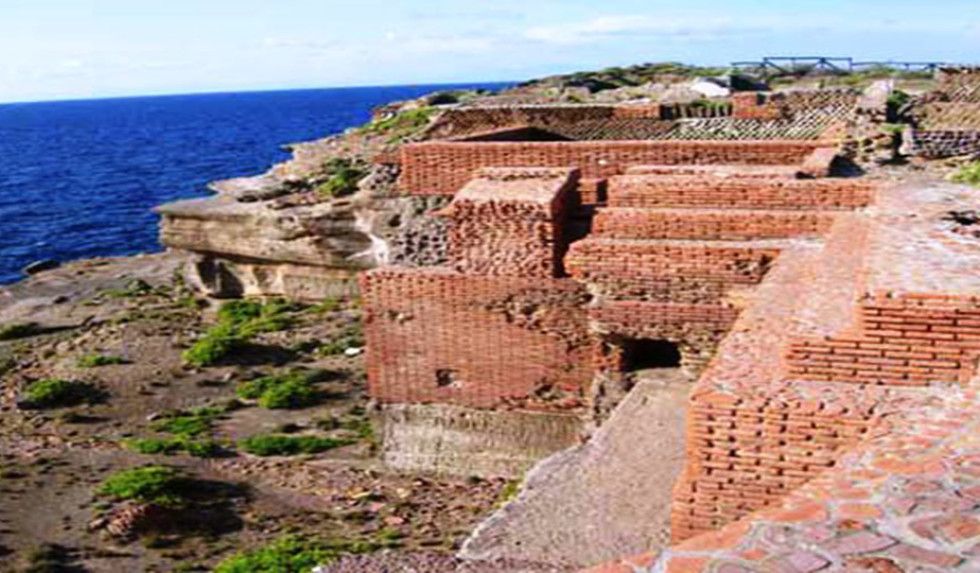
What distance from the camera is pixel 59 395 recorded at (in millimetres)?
17281

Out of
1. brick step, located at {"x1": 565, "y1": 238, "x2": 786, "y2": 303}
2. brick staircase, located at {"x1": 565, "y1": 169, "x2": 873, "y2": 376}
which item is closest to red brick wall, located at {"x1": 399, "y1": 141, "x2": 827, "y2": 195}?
brick staircase, located at {"x1": 565, "y1": 169, "x2": 873, "y2": 376}

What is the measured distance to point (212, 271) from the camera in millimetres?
23141

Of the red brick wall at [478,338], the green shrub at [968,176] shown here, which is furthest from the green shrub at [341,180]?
the green shrub at [968,176]

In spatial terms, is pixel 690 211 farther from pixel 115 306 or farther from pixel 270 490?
Result: pixel 115 306

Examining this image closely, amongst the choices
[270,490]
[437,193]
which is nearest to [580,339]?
[437,193]

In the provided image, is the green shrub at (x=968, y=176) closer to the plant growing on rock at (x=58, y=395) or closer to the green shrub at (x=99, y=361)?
the plant growing on rock at (x=58, y=395)

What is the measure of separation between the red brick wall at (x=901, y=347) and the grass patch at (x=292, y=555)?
5.39 metres

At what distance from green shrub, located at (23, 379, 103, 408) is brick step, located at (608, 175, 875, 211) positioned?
1036 centimetres

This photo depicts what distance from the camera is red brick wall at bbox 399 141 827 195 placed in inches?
515

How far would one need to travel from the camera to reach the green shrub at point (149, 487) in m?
12.3

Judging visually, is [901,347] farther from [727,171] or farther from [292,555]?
[292,555]

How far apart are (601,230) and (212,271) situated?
14.5 meters

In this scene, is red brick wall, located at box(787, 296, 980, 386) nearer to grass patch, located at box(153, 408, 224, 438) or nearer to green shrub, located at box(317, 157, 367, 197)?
grass patch, located at box(153, 408, 224, 438)

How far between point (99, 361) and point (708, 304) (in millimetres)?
13538
